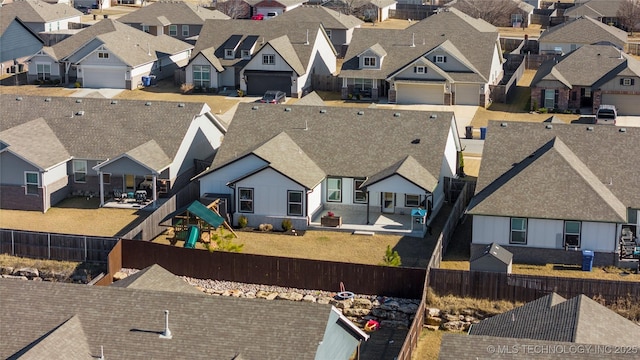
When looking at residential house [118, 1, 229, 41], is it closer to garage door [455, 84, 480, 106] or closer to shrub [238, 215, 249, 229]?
garage door [455, 84, 480, 106]

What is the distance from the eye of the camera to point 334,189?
54.8m

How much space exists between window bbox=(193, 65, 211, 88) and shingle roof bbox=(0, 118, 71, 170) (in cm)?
2804

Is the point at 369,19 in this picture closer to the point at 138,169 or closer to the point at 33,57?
the point at 33,57

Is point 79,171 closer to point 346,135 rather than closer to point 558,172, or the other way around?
point 346,135

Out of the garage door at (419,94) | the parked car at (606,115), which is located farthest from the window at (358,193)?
the garage door at (419,94)

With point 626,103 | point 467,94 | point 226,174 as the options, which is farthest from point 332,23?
point 226,174

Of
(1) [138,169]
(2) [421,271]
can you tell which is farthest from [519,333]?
(1) [138,169]

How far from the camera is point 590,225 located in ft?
154

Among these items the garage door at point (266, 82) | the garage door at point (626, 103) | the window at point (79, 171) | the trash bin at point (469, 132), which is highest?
the garage door at point (266, 82)

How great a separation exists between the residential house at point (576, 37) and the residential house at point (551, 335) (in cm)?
6409

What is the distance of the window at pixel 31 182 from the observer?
2215 inches

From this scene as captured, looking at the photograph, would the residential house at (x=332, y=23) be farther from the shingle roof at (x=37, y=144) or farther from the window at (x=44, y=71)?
the shingle roof at (x=37, y=144)

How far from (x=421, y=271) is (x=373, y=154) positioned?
1338cm

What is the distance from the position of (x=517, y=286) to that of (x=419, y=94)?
137 ft
